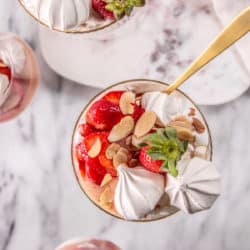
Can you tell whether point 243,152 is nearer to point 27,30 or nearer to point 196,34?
point 196,34

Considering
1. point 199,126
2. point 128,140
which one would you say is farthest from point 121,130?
point 199,126

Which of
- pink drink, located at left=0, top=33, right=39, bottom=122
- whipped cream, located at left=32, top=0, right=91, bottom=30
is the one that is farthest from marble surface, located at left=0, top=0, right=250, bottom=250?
whipped cream, located at left=32, top=0, right=91, bottom=30

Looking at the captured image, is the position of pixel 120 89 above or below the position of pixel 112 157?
above

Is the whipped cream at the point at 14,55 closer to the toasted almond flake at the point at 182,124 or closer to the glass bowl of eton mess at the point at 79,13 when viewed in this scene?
the glass bowl of eton mess at the point at 79,13

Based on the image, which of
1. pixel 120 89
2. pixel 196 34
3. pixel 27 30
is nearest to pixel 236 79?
pixel 196 34

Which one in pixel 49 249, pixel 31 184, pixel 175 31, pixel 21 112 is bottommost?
pixel 49 249

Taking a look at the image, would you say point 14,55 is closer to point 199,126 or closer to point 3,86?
point 3,86
